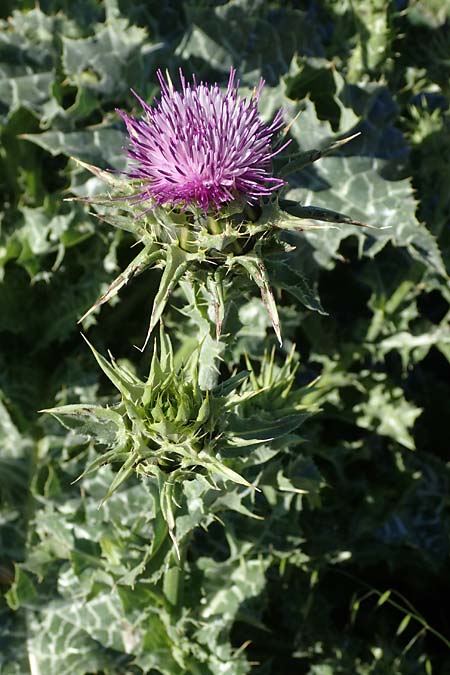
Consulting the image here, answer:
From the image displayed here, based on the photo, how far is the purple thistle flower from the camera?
2.03 meters

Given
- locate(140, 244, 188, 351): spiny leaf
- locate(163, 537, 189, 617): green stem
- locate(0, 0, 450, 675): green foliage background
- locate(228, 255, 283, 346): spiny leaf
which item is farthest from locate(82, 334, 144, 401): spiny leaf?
locate(0, 0, 450, 675): green foliage background

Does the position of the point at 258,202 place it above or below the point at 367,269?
above

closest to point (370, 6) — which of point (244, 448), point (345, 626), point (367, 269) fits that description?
point (367, 269)

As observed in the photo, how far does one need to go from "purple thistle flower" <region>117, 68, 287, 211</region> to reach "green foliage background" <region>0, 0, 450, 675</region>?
4.57 feet

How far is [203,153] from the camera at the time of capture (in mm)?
2025

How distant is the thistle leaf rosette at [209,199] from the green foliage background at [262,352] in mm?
1277

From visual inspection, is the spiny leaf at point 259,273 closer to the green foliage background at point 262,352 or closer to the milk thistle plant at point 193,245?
the milk thistle plant at point 193,245

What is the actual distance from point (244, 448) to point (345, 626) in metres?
1.68

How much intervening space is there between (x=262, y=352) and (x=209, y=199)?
1.61 m

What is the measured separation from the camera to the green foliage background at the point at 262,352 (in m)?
3.23

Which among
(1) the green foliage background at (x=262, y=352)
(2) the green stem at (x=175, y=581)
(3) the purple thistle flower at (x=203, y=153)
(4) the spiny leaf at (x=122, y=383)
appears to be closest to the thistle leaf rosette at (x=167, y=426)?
(4) the spiny leaf at (x=122, y=383)

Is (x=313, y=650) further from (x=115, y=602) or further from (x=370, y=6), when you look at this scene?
(x=370, y=6)

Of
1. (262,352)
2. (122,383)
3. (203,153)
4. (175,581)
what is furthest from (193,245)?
(262,352)

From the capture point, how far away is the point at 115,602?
10.6 feet
